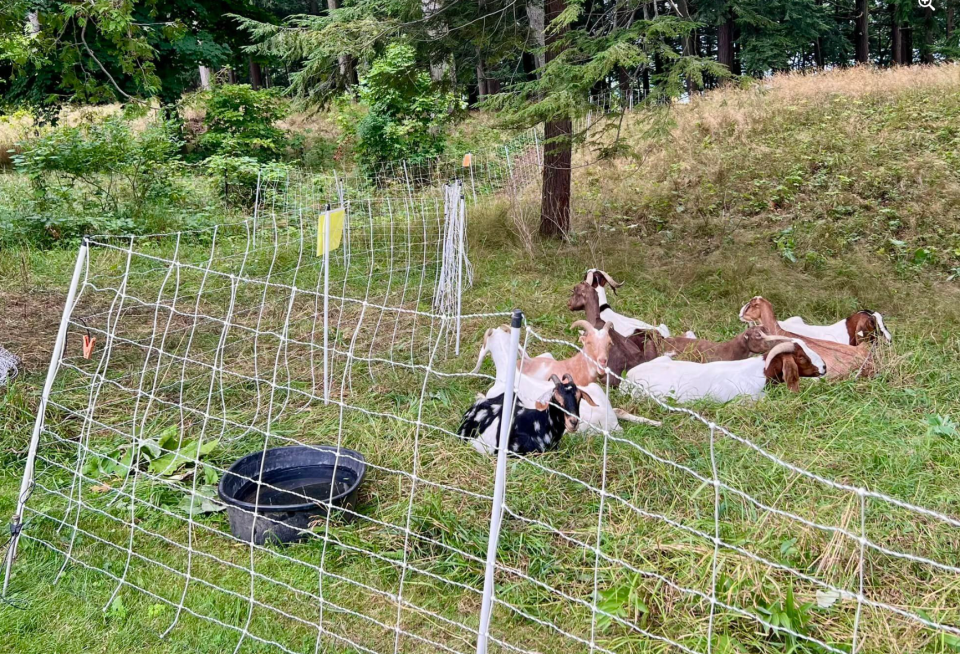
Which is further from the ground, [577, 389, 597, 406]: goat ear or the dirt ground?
the dirt ground

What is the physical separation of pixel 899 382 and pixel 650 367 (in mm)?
1445

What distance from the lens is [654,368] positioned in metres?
4.20

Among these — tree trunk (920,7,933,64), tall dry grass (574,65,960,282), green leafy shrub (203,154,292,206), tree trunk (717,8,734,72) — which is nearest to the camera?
tall dry grass (574,65,960,282)

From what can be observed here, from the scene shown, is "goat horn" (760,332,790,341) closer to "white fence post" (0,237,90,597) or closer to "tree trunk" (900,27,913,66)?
"white fence post" (0,237,90,597)

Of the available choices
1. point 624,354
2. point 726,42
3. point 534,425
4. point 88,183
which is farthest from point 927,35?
point 534,425

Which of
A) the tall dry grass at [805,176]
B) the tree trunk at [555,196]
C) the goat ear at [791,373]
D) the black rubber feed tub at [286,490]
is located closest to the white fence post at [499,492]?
the black rubber feed tub at [286,490]

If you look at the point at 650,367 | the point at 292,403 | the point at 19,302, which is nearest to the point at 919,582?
the point at 650,367

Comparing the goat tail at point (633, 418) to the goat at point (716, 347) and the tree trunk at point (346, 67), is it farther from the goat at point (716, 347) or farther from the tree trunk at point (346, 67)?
the tree trunk at point (346, 67)

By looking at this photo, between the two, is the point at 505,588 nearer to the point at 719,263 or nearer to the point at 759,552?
the point at 759,552

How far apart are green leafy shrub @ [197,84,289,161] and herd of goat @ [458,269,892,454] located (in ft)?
30.8

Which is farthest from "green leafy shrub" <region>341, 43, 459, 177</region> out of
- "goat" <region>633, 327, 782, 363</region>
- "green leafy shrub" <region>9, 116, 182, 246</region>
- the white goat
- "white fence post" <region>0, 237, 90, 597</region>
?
"white fence post" <region>0, 237, 90, 597</region>

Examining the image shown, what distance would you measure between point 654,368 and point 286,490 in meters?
2.19

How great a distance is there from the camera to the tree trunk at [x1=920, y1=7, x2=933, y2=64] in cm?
1994

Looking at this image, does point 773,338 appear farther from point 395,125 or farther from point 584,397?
point 395,125
